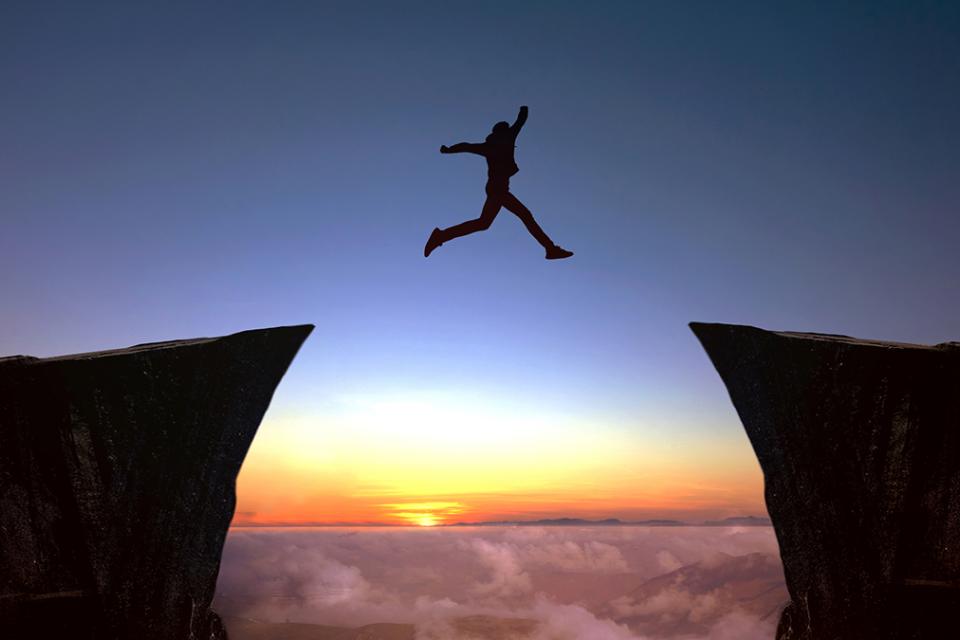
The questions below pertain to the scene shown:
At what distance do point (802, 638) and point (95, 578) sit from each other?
5569mm

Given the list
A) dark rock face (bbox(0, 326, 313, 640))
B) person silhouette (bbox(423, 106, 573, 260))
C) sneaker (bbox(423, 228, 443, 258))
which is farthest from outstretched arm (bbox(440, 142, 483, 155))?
dark rock face (bbox(0, 326, 313, 640))

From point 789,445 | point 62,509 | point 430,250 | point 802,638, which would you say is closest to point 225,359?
point 62,509

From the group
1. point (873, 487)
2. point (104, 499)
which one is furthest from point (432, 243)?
point (873, 487)

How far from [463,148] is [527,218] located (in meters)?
1.73

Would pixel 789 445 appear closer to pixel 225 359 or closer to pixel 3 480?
pixel 225 359

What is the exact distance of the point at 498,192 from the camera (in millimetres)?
8438

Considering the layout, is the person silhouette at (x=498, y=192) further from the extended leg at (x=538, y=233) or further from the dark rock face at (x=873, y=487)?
the dark rock face at (x=873, y=487)

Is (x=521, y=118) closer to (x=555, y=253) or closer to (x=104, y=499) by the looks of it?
(x=555, y=253)

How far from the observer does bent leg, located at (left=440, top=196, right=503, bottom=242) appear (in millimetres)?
8617

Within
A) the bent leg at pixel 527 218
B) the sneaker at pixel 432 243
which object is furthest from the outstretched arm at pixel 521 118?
the sneaker at pixel 432 243

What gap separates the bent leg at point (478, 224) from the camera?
→ 8.62m

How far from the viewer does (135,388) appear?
5.09 meters

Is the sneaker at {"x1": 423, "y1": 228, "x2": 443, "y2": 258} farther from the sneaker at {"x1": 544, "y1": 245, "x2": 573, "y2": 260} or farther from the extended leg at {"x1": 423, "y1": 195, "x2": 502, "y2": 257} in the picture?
the sneaker at {"x1": 544, "y1": 245, "x2": 573, "y2": 260}

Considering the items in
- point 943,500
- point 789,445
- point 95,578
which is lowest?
point 95,578
